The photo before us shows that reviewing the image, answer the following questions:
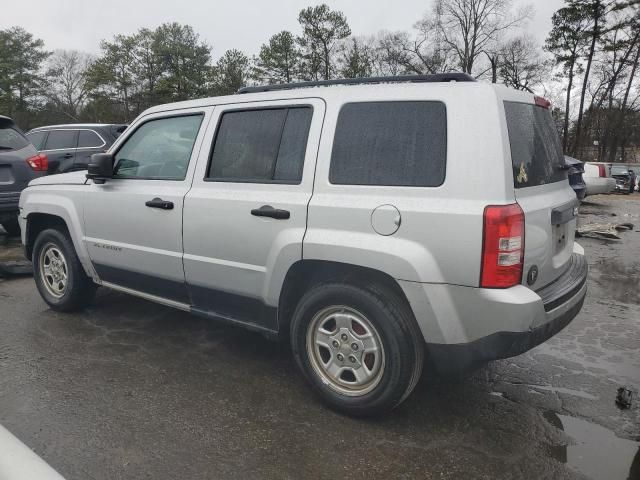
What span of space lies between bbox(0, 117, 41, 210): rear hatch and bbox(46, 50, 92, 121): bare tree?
182 ft

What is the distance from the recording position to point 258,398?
3.11m

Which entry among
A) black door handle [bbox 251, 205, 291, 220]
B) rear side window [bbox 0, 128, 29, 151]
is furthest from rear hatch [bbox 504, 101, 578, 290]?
rear side window [bbox 0, 128, 29, 151]

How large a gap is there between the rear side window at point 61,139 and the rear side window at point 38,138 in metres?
0.19

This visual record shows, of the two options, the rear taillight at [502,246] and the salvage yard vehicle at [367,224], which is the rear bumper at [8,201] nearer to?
the salvage yard vehicle at [367,224]

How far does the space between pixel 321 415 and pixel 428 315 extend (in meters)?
0.92

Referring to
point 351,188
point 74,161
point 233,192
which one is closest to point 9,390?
point 233,192

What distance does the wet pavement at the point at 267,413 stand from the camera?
2475 mm

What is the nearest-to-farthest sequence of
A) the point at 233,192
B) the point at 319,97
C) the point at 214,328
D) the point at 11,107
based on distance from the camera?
1. the point at 319,97
2. the point at 233,192
3. the point at 214,328
4. the point at 11,107

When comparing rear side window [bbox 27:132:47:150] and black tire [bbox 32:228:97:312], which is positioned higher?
rear side window [bbox 27:132:47:150]

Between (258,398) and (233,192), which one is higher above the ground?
(233,192)

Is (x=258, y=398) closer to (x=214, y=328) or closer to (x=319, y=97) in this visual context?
(x=214, y=328)

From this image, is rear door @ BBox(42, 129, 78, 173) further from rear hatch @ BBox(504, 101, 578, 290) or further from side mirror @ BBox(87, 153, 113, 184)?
rear hatch @ BBox(504, 101, 578, 290)

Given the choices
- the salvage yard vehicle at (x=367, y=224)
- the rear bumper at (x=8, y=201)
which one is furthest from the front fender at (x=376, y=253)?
the rear bumper at (x=8, y=201)

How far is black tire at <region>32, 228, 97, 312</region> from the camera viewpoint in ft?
14.5
